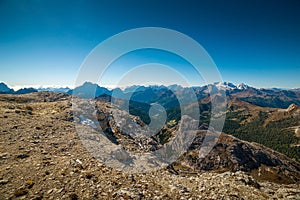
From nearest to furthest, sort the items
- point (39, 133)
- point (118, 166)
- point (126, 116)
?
point (118, 166)
point (39, 133)
point (126, 116)

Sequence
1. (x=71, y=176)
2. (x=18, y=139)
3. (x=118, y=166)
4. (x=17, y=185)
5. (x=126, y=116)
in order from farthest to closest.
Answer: (x=126, y=116), (x=18, y=139), (x=118, y=166), (x=71, y=176), (x=17, y=185)

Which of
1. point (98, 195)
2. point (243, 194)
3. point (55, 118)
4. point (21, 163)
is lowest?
point (243, 194)

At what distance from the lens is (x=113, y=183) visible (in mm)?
14078

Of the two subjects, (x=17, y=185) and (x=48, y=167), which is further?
(x=48, y=167)

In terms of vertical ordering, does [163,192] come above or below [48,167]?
below

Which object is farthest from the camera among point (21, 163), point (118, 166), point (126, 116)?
point (126, 116)

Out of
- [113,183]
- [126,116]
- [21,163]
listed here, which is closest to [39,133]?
[21,163]

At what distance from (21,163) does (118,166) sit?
27.3 ft

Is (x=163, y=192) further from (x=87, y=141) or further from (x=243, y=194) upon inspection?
(x=87, y=141)

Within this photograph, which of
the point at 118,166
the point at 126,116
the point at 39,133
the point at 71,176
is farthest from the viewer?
the point at 126,116

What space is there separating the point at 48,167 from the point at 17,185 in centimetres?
259

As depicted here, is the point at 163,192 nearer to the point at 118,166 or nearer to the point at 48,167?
the point at 118,166

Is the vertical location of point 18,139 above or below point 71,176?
above

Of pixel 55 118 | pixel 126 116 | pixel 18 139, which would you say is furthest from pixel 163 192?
pixel 126 116
